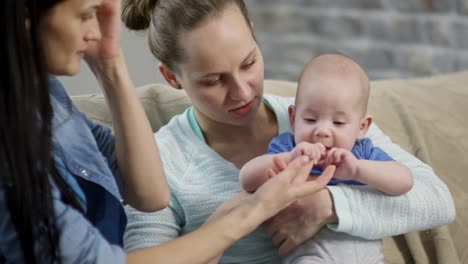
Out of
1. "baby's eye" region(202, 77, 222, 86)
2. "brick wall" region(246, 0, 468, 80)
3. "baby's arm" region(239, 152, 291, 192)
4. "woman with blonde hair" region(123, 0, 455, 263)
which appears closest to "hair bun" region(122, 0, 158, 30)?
"woman with blonde hair" region(123, 0, 455, 263)

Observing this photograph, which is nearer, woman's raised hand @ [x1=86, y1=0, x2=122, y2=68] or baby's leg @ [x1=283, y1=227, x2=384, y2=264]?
woman's raised hand @ [x1=86, y1=0, x2=122, y2=68]

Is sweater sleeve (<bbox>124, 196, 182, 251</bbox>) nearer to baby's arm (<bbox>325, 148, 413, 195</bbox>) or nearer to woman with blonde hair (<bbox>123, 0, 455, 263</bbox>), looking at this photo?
woman with blonde hair (<bbox>123, 0, 455, 263</bbox>)

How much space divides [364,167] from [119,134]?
486mm

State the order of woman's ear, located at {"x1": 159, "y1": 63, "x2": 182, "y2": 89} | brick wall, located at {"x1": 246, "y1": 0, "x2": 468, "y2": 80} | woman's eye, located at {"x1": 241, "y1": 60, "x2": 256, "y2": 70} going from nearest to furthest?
woman's eye, located at {"x1": 241, "y1": 60, "x2": 256, "y2": 70} < woman's ear, located at {"x1": 159, "y1": 63, "x2": 182, "y2": 89} < brick wall, located at {"x1": 246, "y1": 0, "x2": 468, "y2": 80}

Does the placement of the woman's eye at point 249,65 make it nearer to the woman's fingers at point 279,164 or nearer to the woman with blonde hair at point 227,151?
the woman with blonde hair at point 227,151

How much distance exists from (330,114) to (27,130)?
710mm

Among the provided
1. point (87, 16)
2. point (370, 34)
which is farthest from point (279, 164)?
point (370, 34)

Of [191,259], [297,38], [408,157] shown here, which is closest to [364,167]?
[408,157]

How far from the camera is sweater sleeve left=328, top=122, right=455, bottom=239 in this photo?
1.68 m

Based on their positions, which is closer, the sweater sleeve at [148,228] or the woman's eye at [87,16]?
the woman's eye at [87,16]

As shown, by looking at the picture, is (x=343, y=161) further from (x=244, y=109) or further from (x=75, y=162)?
(x=75, y=162)

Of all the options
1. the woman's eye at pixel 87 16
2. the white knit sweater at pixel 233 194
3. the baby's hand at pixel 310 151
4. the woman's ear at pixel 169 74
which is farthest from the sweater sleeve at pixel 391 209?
the woman's eye at pixel 87 16

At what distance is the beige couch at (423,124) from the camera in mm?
2010

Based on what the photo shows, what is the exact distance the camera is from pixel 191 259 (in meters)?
1.43
